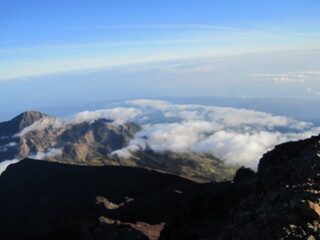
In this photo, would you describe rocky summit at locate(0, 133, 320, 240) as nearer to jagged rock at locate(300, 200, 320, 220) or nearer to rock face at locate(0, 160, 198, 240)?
jagged rock at locate(300, 200, 320, 220)

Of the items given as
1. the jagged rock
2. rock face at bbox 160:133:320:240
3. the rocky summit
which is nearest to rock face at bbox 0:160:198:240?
the rocky summit

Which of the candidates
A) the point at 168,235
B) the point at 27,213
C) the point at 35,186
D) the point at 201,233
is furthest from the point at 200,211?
the point at 35,186

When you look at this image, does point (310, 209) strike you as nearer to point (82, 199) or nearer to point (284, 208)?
point (284, 208)

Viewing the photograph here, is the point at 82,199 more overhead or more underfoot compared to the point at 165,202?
more underfoot

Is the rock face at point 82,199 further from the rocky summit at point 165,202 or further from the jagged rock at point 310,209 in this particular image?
the jagged rock at point 310,209

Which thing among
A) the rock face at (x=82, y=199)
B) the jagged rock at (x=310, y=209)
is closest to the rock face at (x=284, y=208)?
the jagged rock at (x=310, y=209)

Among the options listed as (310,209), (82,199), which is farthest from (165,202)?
(310,209)

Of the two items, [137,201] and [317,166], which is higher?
[317,166]

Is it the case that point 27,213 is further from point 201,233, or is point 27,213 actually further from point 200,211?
point 201,233
